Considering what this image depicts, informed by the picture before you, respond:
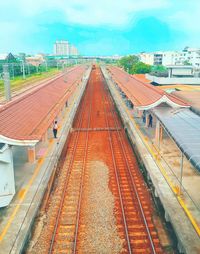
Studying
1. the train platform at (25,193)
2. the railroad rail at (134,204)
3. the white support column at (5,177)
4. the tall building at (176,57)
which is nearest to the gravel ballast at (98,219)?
the railroad rail at (134,204)

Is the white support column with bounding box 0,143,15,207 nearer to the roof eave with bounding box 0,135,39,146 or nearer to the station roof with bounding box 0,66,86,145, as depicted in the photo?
the roof eave with bounding box 0,135,39,146

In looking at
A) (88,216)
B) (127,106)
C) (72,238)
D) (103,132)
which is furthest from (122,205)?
(127,106)

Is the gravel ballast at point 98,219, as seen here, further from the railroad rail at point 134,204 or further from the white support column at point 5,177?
the white support column at point 5,177

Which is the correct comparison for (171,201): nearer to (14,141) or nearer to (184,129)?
(184,129)

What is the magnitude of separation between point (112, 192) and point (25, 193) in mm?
3874

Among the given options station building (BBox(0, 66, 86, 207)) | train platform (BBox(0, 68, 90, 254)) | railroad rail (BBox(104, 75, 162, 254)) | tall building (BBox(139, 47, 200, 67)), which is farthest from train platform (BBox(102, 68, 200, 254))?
tall building (BBox(139, 47, 200, 67))

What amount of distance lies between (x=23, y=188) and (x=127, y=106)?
21.3 metres

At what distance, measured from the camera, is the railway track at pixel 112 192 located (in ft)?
32.4

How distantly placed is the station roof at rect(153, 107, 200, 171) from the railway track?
303 centimetres

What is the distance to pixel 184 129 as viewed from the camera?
1346 cm

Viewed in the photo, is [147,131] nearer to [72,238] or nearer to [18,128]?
[18,128]

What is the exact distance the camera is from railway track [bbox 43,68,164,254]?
9.88m

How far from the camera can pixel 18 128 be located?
14.0 meters

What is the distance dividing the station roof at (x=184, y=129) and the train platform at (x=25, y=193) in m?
6.03
